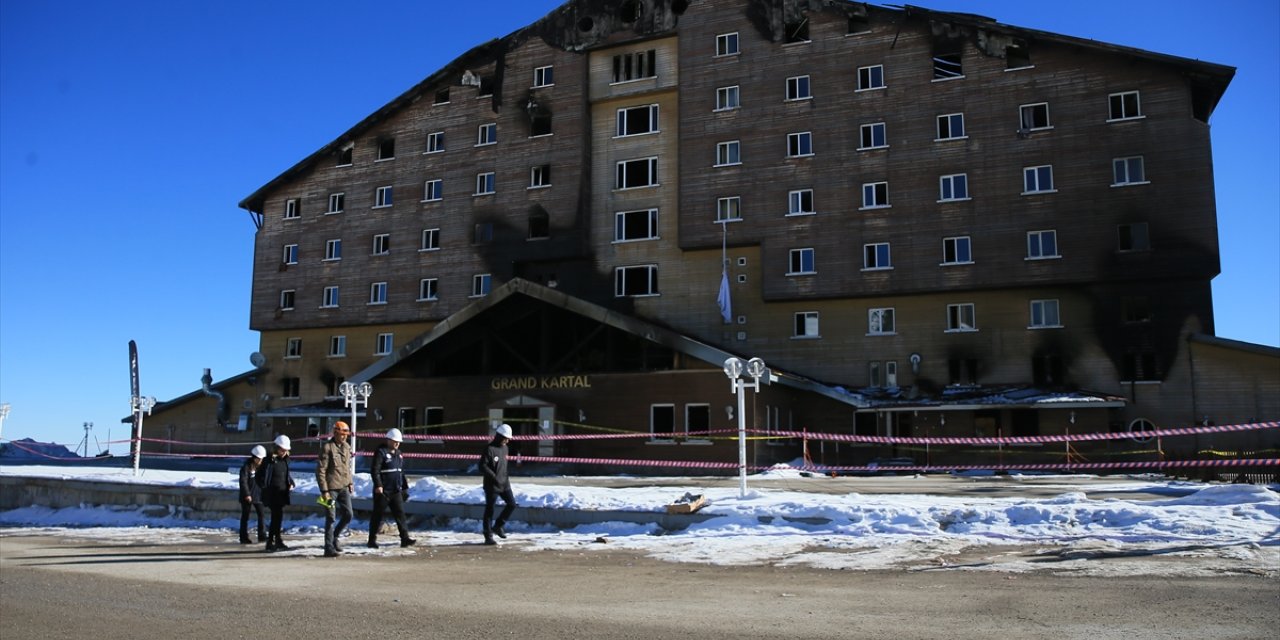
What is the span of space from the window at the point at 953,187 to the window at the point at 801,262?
620 cm

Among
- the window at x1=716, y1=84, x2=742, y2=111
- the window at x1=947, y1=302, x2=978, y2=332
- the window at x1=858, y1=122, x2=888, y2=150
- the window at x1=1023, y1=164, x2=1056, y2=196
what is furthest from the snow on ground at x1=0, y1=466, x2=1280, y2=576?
the window at x1=716, y1=84, x2=742, y2=111

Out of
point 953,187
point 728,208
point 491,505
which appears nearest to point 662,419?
point 728,208

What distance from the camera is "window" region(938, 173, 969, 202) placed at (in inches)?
1603

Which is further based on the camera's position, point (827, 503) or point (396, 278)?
point (396, 278)

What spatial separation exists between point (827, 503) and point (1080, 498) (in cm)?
431

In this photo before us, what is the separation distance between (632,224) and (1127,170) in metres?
22.3

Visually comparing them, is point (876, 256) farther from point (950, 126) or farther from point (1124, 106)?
point (1124, 106)

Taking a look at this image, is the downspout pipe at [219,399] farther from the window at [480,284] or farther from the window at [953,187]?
the window at [953,187]

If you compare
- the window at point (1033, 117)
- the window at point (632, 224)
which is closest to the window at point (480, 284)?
the window at point (632, 224)

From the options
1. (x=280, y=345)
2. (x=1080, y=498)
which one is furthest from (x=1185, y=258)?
(x=280, y=345)

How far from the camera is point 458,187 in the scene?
50031mm

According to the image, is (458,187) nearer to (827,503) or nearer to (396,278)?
(396,278)

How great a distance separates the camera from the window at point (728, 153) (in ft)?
145

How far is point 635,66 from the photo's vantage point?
4741 cm
